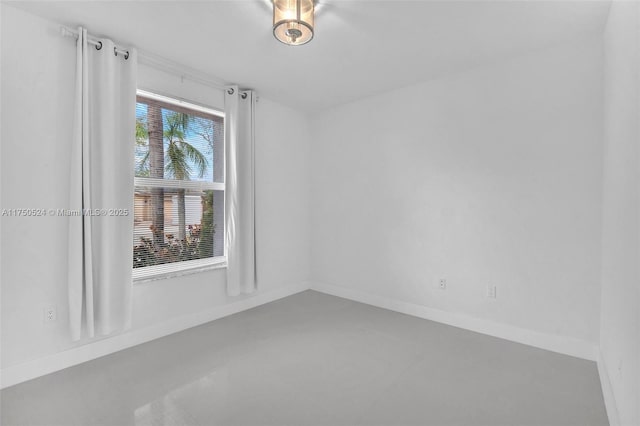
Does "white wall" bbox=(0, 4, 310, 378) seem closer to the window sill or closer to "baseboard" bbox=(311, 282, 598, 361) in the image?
the window sill

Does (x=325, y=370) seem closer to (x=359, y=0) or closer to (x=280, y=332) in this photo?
(x=280, y=332)

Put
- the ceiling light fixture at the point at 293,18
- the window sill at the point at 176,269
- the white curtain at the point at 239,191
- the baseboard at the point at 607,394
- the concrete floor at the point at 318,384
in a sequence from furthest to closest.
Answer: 1. the white curtain at the point at 239,191
2. the window sill at the point at 176,269
3. the ceiling light fixture at the point at 293,18
4. the concrete floor at the point at 318,384
5. the baseboard at the point at 607,394

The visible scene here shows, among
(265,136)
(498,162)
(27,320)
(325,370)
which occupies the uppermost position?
(265,136)

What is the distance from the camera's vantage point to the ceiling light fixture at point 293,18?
196 cm

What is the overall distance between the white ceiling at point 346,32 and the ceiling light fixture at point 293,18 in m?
0.13

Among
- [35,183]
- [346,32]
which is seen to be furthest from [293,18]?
[35,183]

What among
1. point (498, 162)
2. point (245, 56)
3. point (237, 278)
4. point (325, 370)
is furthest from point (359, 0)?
point (237, 278)

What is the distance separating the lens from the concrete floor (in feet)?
5.83

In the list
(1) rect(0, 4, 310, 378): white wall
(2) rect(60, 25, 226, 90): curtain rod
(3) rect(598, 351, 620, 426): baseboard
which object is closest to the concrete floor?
(3) rect(598, 351, 620, 426): baseboard

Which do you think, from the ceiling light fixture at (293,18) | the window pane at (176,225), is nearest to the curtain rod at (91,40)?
the window pane at (176,225)

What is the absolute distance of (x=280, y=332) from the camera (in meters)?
2.99

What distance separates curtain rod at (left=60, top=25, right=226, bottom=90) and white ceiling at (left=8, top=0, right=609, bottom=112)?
70 millimetres

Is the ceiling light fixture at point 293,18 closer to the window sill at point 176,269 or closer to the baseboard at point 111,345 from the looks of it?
the window sill at point 176,269

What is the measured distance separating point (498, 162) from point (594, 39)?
3.61ft
